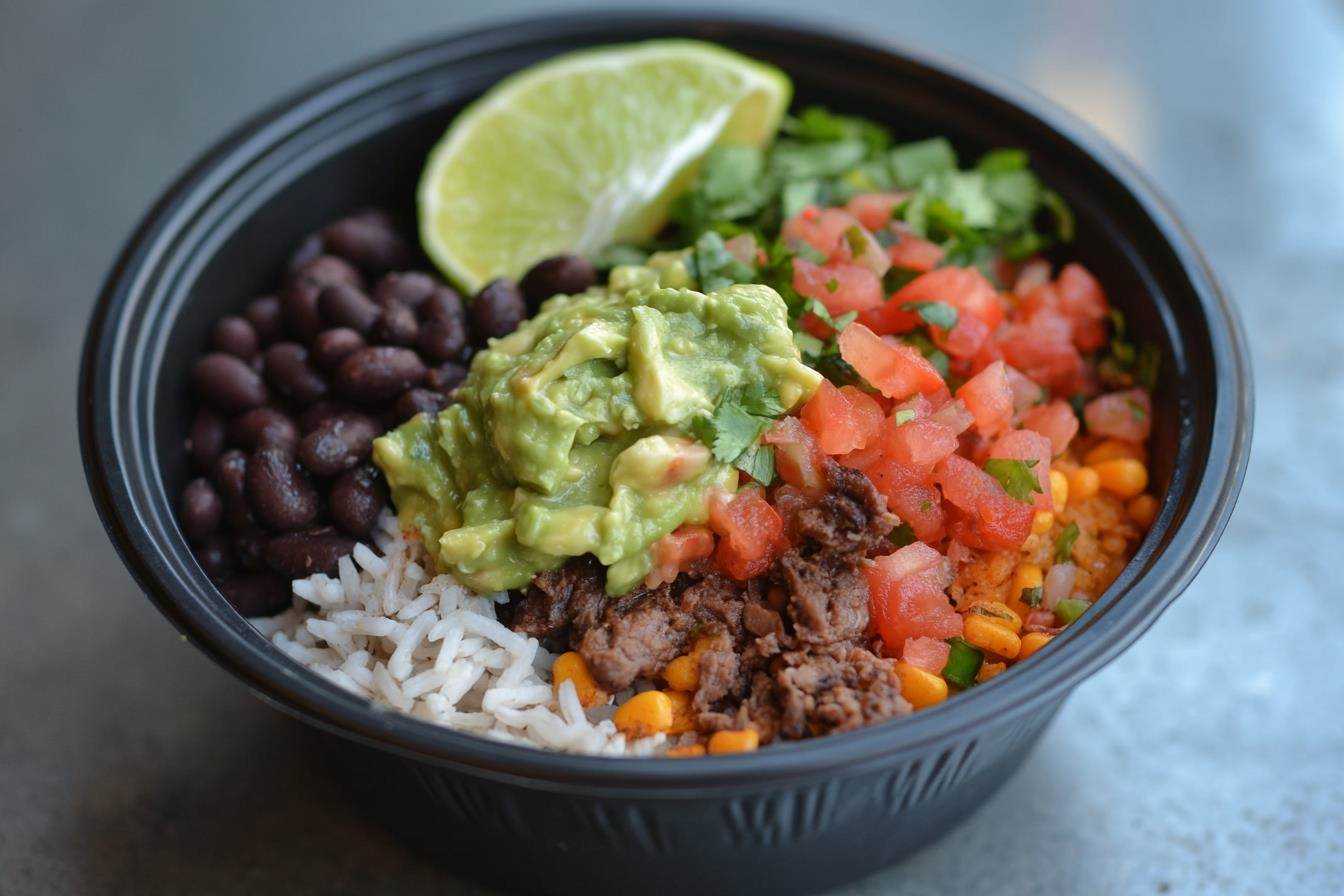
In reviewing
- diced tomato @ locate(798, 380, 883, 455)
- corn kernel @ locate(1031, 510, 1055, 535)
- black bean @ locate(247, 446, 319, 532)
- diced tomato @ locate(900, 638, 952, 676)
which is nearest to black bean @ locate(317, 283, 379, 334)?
black bean @ locate(247, 446, 319, 532)

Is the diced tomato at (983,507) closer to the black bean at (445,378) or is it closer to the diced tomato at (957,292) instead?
the diced tomato at (957,292)

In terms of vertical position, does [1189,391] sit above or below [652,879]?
above

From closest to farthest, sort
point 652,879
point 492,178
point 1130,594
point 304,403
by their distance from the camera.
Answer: point 1130,594 < point 652,879 < point 304,403 < point 492,178

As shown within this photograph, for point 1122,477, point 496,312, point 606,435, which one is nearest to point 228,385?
point 496,312

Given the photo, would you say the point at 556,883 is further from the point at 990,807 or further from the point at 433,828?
the point at 990,807

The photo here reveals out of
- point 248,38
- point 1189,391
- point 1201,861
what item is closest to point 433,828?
point 1201,861

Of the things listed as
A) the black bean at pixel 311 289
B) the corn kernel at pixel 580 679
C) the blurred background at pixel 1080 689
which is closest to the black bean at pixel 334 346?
the black bean at pixel 311 289
